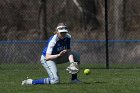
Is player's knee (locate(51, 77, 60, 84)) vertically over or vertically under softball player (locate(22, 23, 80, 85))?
under

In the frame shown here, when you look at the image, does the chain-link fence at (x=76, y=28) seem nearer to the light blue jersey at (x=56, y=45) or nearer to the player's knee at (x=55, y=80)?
the light blue jersey at (x=56, y=45)

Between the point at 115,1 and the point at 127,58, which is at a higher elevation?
the point at 115,1

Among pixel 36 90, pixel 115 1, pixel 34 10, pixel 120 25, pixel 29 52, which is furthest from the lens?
pixel 34 10

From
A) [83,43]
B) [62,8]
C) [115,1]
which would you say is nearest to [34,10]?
[62,8]

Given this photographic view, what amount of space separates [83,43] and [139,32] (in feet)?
32.4

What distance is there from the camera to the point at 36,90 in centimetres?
1084

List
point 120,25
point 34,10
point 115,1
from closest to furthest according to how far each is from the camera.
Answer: point 120,25
point 115,1
point 34,10

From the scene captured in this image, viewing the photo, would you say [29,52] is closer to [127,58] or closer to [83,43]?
[83,43]

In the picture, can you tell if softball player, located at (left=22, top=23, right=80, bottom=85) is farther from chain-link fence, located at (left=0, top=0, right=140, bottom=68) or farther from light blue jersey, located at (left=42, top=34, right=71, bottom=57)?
chain-link fence, located at (left=0, top=0, right=140, bottom=68)

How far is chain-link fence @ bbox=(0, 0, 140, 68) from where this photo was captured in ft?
74.2

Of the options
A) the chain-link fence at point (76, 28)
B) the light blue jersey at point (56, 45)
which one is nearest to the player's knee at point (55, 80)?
the light blue jersey at point (56, 45)

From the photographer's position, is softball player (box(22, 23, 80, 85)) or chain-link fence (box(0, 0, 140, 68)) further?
chain-link fence (box(0, 0, 140, 68))

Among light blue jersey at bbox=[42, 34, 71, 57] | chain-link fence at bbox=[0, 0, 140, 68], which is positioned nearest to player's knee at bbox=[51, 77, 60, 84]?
light blue jersey at bbox=[42, 34, 71, 57]

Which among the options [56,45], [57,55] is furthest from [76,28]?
[57,55]
